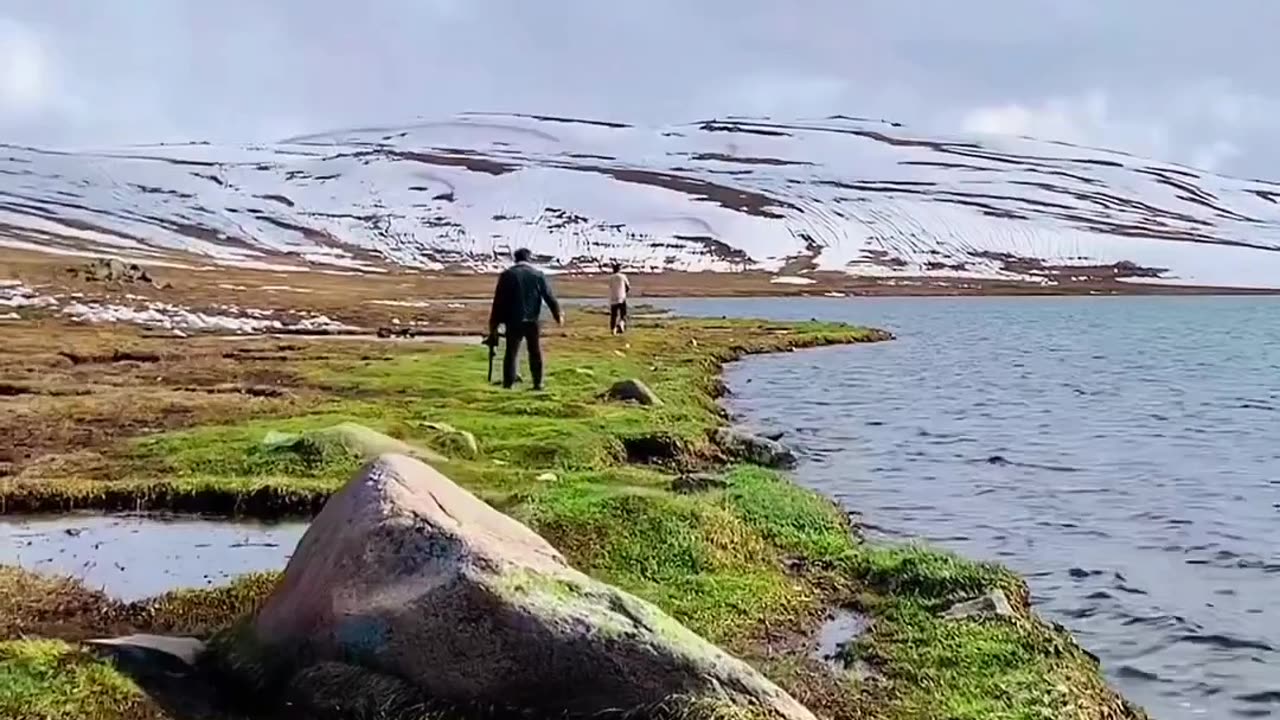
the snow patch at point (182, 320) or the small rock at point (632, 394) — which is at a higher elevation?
the small rock at point (632, 394)

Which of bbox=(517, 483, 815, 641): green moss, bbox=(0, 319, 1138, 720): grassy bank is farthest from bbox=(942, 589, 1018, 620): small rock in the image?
bbox=(517, 483, 815, 641): green moss

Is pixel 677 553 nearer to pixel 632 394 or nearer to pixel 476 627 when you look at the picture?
pixel 476 627

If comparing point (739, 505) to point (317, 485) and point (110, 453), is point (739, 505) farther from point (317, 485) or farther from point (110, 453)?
point (110, 453)

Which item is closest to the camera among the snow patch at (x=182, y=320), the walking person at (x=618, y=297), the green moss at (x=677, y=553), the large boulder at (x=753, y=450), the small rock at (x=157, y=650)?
the small rock at (x=157, y=650)

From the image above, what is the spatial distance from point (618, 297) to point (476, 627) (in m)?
40.7

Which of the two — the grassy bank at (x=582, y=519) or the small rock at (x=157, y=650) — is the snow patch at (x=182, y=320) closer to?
the grassy bank at (x=582, y=519)

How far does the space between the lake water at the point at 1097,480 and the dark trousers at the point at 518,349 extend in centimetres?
529

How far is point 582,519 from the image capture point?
16.3m

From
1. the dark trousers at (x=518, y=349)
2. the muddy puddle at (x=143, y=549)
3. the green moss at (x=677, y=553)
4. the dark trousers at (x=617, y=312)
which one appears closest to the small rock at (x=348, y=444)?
the muddy puddle at (x=143, y=549)

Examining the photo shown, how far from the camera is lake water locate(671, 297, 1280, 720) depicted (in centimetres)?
1427

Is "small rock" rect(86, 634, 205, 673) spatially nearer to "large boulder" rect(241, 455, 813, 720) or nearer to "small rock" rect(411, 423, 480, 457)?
"large boulder" rect(241, 455, 813, 720)

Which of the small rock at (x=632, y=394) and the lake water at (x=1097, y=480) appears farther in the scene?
the small rock at (x=632, y=394)

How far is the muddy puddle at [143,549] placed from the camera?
47.6 ft

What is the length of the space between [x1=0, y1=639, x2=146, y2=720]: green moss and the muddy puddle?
292 centimetres
